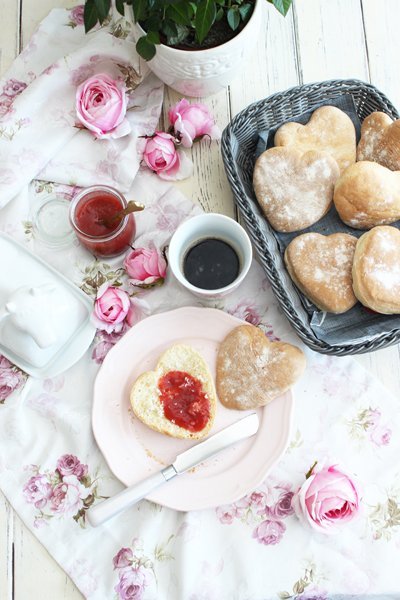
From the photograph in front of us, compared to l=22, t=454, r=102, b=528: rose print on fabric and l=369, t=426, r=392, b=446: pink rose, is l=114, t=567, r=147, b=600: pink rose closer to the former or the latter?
l=22, t=454, r=102, b=528: rose print on fabric

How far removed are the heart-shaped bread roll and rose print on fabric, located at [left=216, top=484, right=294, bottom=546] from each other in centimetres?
59

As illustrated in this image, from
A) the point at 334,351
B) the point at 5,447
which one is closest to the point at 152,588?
the point at 5,447

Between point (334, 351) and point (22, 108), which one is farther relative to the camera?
point (22, 108)

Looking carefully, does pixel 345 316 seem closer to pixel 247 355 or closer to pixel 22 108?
pixel 247 355

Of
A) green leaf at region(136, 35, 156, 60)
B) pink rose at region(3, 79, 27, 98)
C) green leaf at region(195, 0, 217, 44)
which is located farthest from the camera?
pink rose at region(3, 79, 27, 98)

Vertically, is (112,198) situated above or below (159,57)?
below

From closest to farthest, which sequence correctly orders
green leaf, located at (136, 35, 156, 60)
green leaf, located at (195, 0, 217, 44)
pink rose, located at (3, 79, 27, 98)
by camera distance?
green leaf, located at (195, 0, 217, 44) < green leaf, located at (136, 35, 156, 60) < pink rose, located at (3, 79, 27, 98)

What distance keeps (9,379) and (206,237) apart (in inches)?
20.1

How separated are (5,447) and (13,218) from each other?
1.61ft

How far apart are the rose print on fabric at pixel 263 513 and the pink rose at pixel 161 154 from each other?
2.34 feet

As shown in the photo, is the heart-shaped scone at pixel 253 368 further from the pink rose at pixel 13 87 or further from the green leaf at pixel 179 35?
the pink rose at pixel 13 87

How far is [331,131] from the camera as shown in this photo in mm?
1357

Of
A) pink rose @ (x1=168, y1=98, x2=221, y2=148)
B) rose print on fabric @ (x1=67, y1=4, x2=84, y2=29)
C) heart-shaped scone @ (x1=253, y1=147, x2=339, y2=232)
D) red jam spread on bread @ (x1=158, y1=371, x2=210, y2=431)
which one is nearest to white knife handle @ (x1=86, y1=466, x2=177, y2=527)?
red jam spread on bread @ (x1=158, y1=371, x2=210, y2=431)

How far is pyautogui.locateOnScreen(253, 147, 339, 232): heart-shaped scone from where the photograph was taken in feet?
4.31
